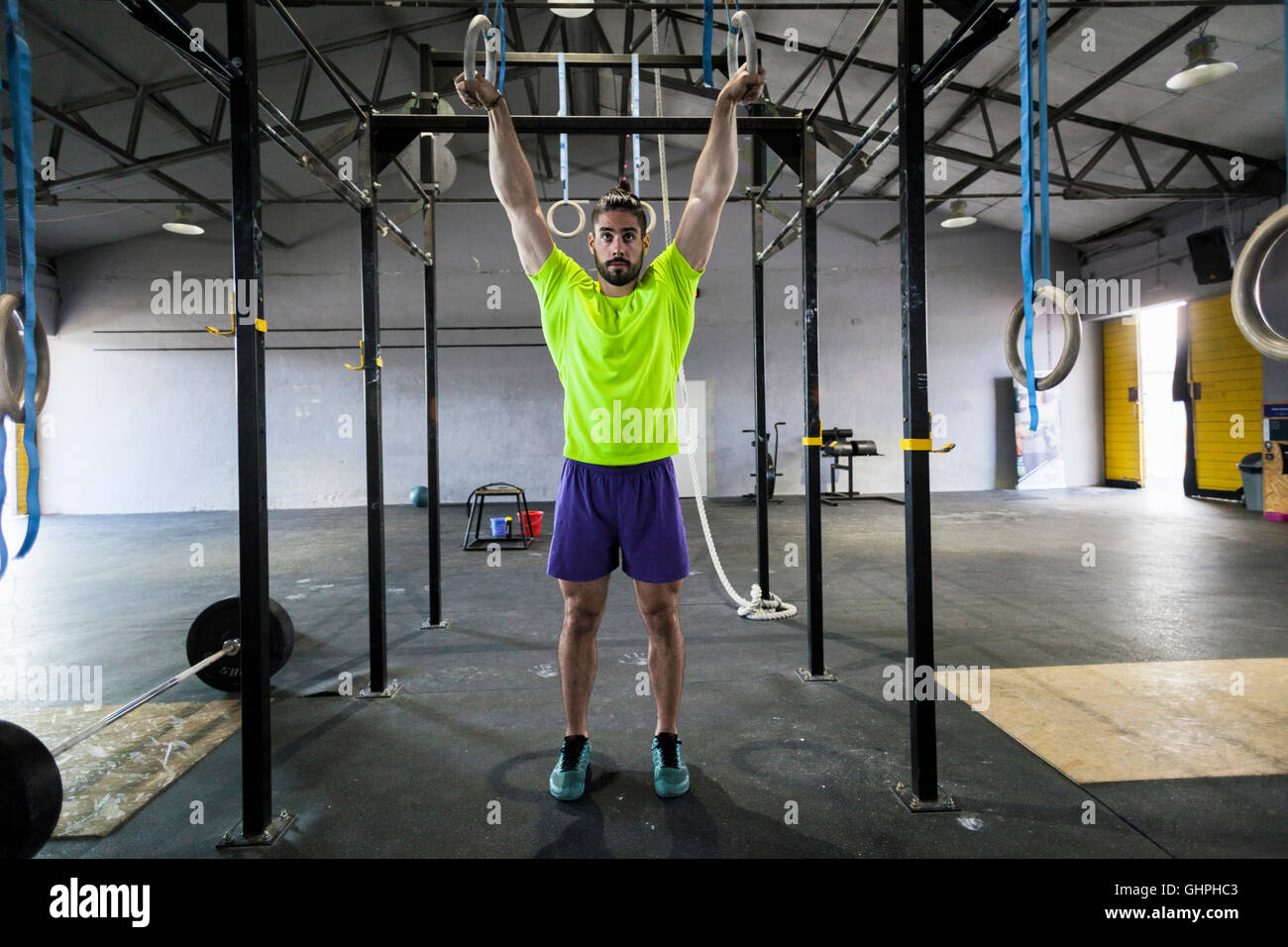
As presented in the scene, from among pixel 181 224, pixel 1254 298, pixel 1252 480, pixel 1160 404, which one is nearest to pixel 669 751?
pixel 1254 298

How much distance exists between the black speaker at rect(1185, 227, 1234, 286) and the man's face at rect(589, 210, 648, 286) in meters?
9.26

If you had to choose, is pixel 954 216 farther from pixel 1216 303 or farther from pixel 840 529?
pixel 840 529

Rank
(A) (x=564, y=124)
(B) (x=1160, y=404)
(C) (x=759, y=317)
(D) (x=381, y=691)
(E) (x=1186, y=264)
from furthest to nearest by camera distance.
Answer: (B) (x=1160, y=404) < (E) (x=1186, y=264) < (C) (x=759, y=317) < (D) (x=381, y=691) < (A) (x=564, y=124)

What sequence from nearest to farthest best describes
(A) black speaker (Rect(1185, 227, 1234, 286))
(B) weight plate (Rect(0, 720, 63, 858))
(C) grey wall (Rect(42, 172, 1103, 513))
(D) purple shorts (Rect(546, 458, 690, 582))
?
1. (B) weight plate (Rect(0, 720, 63, 858))
2. (D) purple shorts (Rect(546, 458, 690, 582))
3. (A) black speaker (Rect(1185, 227, 1234, 286))
4. (C) grey wall (Rect(42, 172, 1103, 513))

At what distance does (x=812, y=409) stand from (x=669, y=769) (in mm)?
1547

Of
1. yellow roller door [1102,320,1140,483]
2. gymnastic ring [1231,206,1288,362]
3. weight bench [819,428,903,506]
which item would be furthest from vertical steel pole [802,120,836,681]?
yellow roller door [1102,320,1140,483]

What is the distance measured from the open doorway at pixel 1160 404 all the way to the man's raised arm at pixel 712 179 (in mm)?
10176

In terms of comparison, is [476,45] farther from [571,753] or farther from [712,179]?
[571,753]

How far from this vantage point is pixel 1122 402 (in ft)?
34.3

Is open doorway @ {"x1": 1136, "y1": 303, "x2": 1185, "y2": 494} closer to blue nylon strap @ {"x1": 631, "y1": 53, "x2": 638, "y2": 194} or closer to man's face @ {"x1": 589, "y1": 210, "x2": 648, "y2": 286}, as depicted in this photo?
blue nylon strap @ {"x1": 631, "y1": 53, "x2": 638, "y2": 194}

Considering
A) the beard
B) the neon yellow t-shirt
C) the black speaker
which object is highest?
the black speaker

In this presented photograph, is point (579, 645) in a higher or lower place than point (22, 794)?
higher

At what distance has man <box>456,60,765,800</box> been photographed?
1.79 metres

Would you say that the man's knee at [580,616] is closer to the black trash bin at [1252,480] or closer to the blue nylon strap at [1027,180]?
the blue nylon strap at [1027,180]
